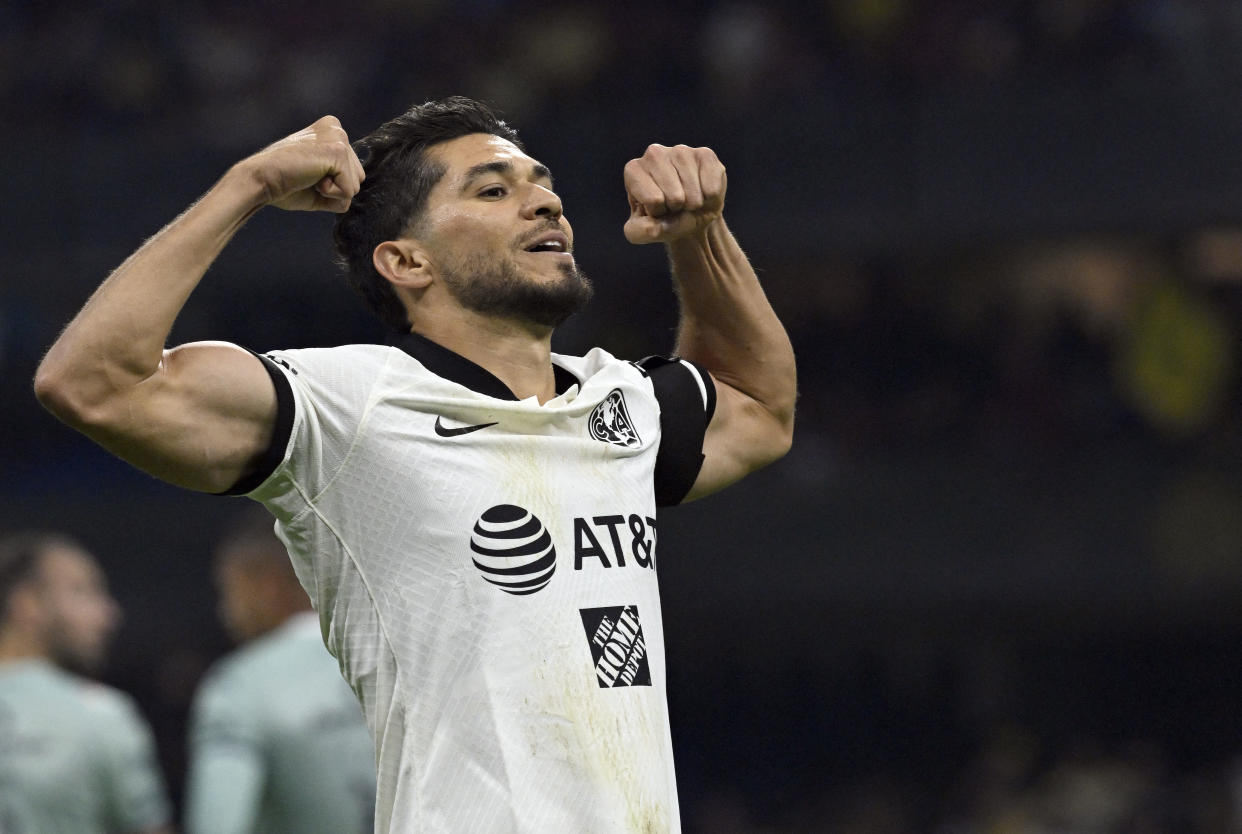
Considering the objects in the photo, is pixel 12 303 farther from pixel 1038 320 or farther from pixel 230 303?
pixel 1038 320

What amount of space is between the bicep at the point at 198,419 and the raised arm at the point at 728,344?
1.00 metres

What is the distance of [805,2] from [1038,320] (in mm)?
2816

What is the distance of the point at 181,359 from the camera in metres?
3.01

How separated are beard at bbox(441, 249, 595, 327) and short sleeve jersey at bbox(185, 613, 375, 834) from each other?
2126 mm

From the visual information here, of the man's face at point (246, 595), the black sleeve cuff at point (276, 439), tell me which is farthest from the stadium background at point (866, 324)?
the black sleeve cuff at point (276, 439)

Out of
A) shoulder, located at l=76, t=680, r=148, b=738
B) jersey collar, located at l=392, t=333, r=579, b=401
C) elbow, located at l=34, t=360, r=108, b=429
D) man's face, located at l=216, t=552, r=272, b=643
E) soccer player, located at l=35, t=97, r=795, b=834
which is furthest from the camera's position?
shoulder, located at l=76, t=680, r=148, b=738

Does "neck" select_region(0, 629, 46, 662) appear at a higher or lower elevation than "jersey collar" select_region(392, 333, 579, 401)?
lower

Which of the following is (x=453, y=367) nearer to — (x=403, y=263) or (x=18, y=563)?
(x=403, y=263)

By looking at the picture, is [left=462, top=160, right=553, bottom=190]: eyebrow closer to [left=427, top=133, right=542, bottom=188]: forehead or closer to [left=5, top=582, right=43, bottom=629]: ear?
[left=427, top=133, right=542, bottom=188]: forehead

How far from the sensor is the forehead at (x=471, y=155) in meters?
3.54

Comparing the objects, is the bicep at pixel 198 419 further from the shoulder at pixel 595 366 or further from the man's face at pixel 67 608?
the man's face at pixel 67 608

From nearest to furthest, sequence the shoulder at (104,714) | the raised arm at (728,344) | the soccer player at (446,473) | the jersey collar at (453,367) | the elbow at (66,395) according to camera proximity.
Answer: the elbow at (66,395) → the soccer player at (446,473) → the jersey collar at (453,367) → the raised arm at (728,344) → the shoulder at (104,714)

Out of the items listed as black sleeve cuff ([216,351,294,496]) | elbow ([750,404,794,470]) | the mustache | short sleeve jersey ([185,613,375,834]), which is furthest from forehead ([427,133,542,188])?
short sleeve jersey ([185,613,375,834])

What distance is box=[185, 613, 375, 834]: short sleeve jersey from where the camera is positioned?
5172mm
